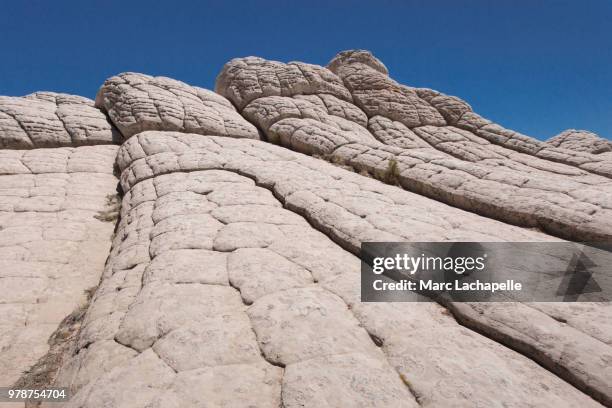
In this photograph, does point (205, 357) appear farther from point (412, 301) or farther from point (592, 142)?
point (592, 142)

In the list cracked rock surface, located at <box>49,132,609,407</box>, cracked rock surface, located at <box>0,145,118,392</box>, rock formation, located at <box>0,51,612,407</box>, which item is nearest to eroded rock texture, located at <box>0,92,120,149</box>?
rock formation, located at <box>0,51,612,407</box>

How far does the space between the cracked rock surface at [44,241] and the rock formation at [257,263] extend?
39mm

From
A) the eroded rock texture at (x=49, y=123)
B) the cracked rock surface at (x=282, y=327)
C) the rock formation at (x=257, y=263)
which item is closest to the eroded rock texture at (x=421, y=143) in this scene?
the rock formation at (x=257, y=263)

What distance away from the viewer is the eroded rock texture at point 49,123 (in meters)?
10.5

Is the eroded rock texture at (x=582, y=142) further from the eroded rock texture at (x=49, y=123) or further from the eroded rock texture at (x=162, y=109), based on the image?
the eroded rock texture at (x=49, y=123)

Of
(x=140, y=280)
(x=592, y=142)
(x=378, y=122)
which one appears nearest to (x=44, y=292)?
(x=140, y=280)

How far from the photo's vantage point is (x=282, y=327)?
302 cm

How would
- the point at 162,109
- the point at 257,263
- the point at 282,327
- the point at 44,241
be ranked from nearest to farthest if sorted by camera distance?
the point at 282,327 → the point at 257,263 → the point at 44,241 → the point at 162,109

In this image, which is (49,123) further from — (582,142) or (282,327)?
(582,142)

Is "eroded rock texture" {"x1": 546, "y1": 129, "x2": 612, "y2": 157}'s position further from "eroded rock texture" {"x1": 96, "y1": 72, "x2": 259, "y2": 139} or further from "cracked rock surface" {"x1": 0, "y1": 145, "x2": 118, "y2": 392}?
"cracked rock surface" {"x1": 0, "y1": 145, "x2": 118, "y2": 392}

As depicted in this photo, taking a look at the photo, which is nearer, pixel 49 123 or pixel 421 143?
pixel 49 123

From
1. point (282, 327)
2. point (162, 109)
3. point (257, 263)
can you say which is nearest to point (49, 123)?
point (162, 109)

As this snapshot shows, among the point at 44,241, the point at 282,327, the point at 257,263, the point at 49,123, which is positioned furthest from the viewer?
the point at 49,123

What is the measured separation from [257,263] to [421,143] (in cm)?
1199
